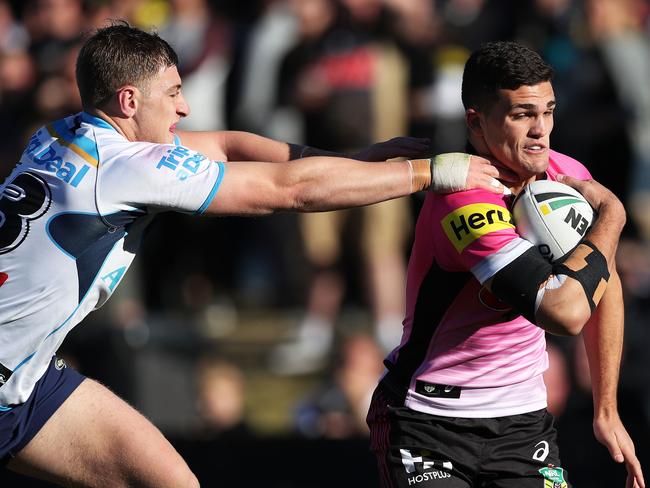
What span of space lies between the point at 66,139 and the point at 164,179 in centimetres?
51

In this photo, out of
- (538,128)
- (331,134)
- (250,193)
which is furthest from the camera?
(331,134)

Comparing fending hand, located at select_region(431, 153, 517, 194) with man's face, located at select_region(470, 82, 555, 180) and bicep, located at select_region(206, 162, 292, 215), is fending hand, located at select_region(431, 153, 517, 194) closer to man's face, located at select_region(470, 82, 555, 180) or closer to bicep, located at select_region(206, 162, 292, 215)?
man's face, located at select_region(470, 82, 555, 180)

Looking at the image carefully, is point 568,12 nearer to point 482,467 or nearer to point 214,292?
point 214,292

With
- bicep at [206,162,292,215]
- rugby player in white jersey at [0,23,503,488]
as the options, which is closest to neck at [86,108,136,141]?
rugby player in white jersey at [0,23,503,488]

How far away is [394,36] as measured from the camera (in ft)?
30.2

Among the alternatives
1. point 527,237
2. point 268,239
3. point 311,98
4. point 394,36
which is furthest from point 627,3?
point 527,237

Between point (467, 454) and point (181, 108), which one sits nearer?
point (467, 454)

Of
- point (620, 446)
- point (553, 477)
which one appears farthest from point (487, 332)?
point (620, 446)

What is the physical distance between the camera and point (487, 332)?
15.1 feet

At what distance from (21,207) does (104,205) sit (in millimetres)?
365

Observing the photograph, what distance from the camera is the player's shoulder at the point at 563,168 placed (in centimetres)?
477

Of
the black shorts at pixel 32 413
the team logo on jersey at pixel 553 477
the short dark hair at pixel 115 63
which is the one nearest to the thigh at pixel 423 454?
the team logo on jersey at pixel 553 477

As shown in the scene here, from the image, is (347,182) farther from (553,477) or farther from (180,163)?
(553,477)

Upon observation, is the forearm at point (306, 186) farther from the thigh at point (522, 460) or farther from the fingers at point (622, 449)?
the fingers at point (622, 449)
